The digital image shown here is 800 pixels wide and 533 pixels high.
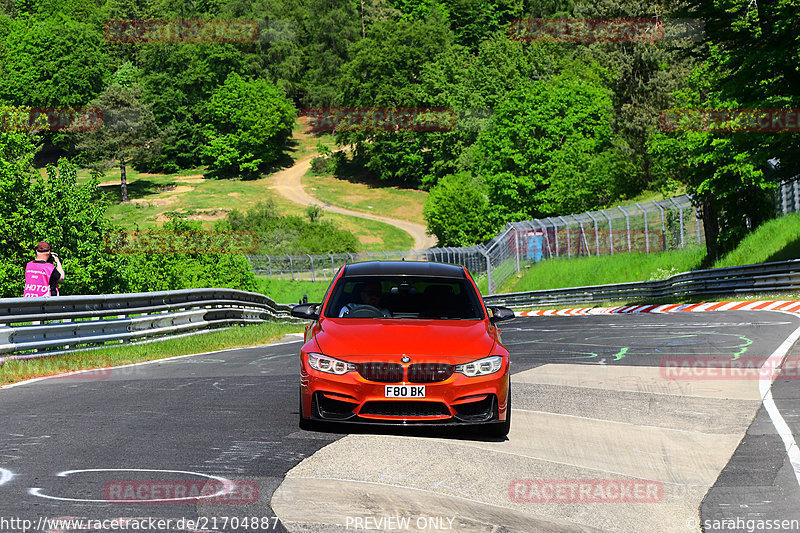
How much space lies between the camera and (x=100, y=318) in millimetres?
17078

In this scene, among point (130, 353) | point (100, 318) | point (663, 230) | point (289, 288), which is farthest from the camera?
point (289, 288)

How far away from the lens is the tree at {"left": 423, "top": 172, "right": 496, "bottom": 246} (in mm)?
80125

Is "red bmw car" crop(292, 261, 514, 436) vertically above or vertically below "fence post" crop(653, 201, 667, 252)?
above

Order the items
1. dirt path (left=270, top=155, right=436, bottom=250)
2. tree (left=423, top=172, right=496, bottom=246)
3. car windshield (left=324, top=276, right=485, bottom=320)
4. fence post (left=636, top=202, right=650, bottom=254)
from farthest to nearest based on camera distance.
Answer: dirt path (left=270, top=155, right=436, bottom=250)
tree (left=423, top=172, right=496, bottom=246)
fence post (left=636, top=202, right=650, bottom=254)
car windshield (left=324, top=276, right=485, bottom=320)

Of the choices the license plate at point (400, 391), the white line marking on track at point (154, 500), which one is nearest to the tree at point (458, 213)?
the license plate at point (400, 391)

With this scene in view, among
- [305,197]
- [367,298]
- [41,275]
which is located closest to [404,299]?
[367,298]

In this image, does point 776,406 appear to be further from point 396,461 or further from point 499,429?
point 396,461

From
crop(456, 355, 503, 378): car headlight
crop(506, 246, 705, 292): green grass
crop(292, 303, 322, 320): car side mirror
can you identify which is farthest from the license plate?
crop(506, 246, 705, 292): green grass

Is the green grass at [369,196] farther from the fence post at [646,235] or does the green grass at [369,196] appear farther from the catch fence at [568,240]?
the fence post at [646,235]

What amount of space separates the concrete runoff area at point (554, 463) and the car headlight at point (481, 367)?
548mm

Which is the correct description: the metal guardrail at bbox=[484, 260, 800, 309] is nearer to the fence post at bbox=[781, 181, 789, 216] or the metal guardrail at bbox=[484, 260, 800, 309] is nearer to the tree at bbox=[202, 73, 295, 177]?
the fence post at bbox=[781, 181, 789, 216]

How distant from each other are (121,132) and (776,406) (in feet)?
366

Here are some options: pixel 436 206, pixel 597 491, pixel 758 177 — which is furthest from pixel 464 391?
pixel 436 206

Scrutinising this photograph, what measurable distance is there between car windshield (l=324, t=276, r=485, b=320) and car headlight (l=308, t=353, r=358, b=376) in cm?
99
